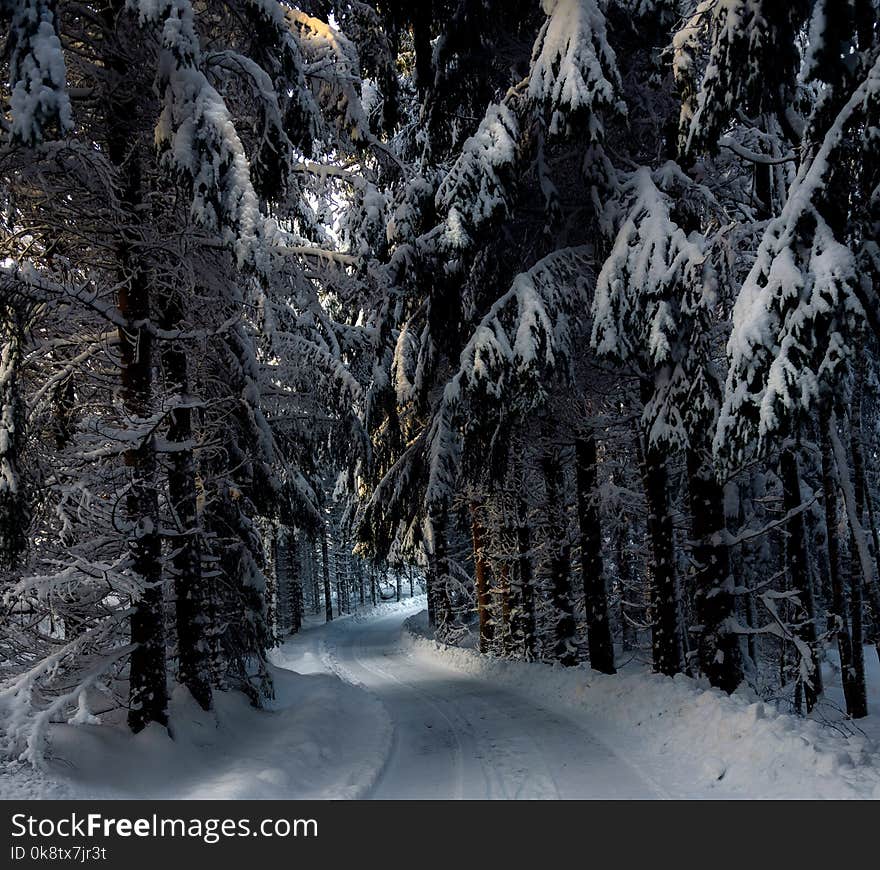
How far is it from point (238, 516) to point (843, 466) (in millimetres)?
10469

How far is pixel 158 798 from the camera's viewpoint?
625 centimetres

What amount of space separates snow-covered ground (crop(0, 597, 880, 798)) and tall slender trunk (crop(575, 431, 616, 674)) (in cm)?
102

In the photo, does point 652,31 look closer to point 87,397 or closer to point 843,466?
point 843,466

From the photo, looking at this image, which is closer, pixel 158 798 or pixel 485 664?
pixel 158 798

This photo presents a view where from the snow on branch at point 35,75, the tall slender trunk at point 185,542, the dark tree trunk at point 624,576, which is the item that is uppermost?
the snow on branch at point 35,75

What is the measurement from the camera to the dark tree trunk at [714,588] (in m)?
9.97

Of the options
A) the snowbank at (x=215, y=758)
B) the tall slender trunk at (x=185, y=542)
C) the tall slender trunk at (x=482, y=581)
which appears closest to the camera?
the snowbank at (x=215, y=758)

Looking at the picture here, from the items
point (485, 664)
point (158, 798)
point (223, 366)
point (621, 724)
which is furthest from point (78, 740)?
point (485, 664)

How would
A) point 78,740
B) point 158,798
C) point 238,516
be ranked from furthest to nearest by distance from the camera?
1. point 238,516
2. point 78,740
3. point 158,798

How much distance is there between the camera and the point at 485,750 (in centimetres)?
916

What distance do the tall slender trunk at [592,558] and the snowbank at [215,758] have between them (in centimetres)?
522

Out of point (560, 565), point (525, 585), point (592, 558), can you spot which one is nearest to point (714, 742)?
point (592, 558)

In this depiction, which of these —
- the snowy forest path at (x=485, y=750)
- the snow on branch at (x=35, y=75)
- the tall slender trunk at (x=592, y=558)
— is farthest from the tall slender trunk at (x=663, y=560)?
the snow on branch at (x=35, y=75)

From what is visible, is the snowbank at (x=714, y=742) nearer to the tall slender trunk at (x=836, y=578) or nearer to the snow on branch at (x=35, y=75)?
the tall slender trunk at (x=836, y=578)
